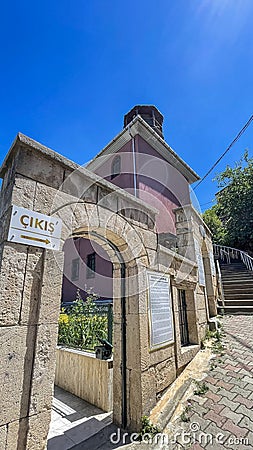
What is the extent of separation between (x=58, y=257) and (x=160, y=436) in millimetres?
2259

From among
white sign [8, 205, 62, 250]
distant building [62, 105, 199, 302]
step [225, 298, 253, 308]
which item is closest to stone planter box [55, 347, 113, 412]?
white sign [8, 205, 62, 250]

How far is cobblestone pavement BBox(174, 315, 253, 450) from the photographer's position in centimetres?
220

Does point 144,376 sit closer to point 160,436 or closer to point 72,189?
point 160,436

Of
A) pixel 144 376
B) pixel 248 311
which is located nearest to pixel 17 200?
pixel 144 376

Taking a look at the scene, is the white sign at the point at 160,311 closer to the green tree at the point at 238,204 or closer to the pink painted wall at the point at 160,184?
the pink painted wall at the point at 160,184

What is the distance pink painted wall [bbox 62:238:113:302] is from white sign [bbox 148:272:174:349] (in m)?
5.07

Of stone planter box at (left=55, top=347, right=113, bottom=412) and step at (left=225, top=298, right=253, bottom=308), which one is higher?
step at (left=225, top=298, right=253, bottom=308)

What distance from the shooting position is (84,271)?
10.6 metres

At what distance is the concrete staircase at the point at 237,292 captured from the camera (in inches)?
269

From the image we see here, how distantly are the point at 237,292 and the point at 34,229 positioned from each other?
8.17 metres

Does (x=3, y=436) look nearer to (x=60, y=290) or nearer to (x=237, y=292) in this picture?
(x=60, y=290)

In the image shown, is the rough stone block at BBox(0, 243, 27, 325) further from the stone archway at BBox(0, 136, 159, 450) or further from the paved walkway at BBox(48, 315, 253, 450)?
the paved walkway at BBox(48, 315, 253, 450)

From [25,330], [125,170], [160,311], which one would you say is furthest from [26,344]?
[125,170]

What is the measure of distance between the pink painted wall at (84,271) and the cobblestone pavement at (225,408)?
5.41 m
